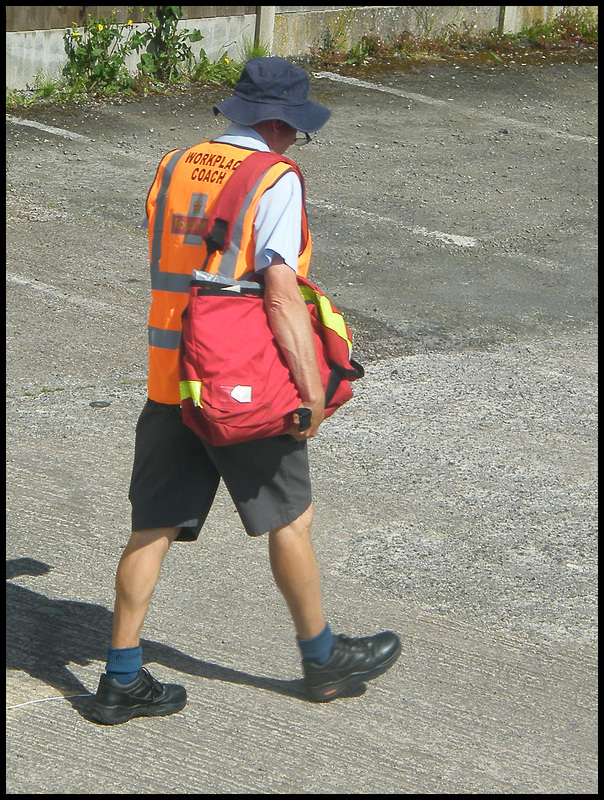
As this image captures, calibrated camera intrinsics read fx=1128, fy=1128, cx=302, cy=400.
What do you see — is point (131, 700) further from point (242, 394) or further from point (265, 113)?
point (265, 113)

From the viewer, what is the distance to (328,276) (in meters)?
7.43

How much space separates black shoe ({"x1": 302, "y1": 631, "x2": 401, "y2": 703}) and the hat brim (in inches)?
62.6

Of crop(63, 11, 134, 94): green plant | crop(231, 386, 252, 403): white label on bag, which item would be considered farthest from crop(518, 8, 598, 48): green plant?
crop(231, 386, 252, 403): white label on bag

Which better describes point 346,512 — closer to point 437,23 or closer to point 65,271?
point 65,271

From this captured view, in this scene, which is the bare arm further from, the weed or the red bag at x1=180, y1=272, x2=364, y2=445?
the weed

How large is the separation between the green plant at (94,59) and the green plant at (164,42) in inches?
12.7

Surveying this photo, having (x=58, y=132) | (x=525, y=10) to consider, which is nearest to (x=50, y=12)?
(x=58, y=132)

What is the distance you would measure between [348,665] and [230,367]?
1082 millimetres

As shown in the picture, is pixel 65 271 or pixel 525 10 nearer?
pixel 65 271

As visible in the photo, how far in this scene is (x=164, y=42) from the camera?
11398mm

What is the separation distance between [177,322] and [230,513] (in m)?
1.54

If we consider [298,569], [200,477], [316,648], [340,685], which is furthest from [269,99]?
[340,685]

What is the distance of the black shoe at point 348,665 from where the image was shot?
3.48 m

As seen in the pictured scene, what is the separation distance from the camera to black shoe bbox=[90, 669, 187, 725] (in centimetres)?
329
